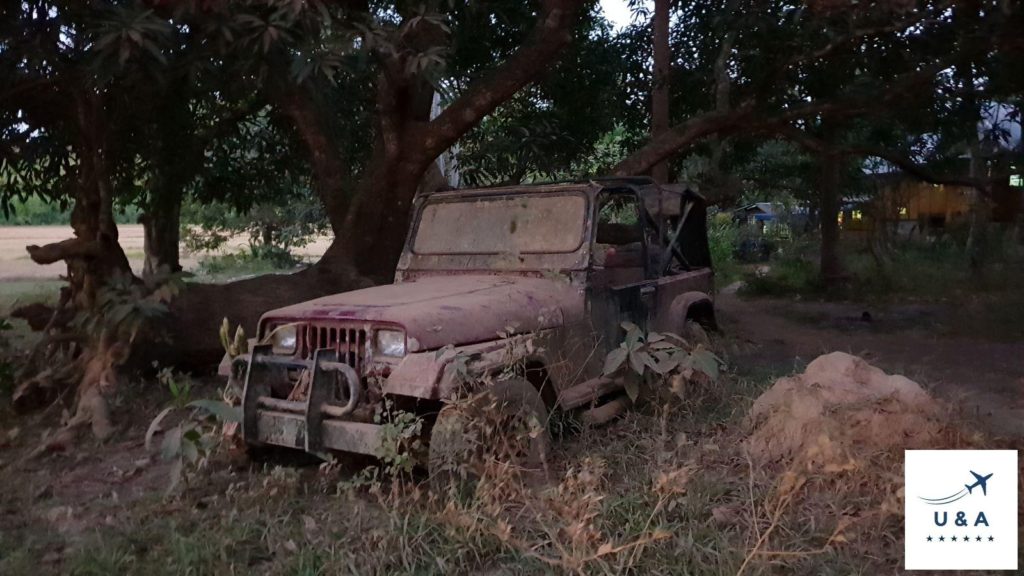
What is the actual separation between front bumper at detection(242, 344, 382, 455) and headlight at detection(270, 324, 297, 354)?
0.44ft

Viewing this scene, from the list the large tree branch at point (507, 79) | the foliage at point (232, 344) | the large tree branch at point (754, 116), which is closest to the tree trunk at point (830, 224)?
the large tree branch at point (754, 116)

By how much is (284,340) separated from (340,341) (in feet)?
1.15

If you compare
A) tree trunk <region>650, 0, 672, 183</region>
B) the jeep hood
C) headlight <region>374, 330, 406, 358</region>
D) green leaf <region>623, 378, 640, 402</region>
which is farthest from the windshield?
tree trunk <region>650, 0, 672, 183</region>

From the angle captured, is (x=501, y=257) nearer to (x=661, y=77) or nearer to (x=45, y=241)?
(x=661, y=77)

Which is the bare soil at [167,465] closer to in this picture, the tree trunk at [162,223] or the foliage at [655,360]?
the foliage at [655,360]

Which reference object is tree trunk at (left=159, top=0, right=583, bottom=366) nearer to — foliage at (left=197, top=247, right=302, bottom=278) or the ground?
the ground

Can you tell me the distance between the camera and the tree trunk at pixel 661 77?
29.5 feet

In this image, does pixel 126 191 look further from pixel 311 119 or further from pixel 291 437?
pixel 291 437

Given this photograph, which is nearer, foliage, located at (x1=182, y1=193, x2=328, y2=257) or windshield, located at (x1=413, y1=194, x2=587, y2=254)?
windshield, located at (x1=413, y1=194, x2=587, y2=254)

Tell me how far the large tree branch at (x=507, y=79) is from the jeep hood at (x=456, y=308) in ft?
8.21

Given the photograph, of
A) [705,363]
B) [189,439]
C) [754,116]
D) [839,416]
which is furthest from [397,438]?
[754,116]

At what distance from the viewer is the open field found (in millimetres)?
20798

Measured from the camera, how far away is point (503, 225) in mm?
5199

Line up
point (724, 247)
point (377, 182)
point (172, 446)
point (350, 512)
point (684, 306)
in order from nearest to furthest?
point (172, 446), point (350, 512), point (684, 306), point (377, 182), point (724, 247)
